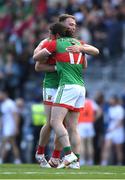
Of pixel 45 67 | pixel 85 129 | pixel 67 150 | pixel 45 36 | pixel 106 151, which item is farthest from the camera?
pixel 45 36

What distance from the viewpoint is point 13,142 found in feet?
80.0

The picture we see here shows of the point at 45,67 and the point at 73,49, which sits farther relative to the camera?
the point at 45,67

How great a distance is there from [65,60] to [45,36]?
12.1 m

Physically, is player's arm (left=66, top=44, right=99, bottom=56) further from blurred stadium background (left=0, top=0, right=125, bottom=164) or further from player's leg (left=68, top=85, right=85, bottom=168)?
blurred stadium background (left=0, top=0, right=125, bottom=164)

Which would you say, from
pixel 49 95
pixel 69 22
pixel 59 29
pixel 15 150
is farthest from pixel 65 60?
pixel 15 150

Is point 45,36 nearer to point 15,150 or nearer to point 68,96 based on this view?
point 15,150

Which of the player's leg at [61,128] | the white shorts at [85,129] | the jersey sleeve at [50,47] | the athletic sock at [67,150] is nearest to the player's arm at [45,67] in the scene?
the jersey sleeve at [50,47]

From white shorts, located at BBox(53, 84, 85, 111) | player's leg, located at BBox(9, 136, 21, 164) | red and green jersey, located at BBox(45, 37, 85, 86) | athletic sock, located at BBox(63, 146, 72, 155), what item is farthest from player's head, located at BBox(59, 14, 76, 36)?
player's leg, located at BBox(9, 136, 21, 164)

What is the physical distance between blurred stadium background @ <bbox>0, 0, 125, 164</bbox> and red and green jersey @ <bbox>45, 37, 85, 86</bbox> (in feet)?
31.4

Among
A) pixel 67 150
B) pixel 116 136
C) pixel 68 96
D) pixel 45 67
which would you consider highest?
pixel 45 67

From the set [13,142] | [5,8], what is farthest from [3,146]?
[5,8]

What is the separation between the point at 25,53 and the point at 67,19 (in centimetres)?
1214

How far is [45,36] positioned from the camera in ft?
85.7

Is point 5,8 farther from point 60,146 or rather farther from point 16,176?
point 16,176
